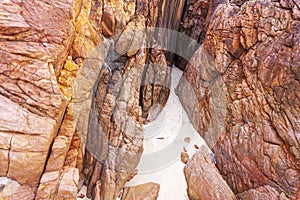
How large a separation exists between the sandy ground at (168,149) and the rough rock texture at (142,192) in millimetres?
352

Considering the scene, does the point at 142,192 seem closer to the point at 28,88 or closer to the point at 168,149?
the point at 168,149

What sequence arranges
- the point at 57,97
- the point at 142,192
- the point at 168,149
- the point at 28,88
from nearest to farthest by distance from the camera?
the point at 28,88, the point at 57,97, the point at 142,192, the point at 168,149

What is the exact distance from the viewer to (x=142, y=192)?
10594mm

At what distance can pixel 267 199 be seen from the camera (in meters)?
8.50

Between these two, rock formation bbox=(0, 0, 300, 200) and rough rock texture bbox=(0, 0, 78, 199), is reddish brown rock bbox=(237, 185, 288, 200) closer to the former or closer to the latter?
rock formation bbox=(0, 0, 300, 200)

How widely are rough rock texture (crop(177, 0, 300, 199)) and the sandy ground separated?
1803mm

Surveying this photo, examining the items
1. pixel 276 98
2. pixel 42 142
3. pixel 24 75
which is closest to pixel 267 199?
pixel 276 98

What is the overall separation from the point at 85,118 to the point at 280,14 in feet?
36.9

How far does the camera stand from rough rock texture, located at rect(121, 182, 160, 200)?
10273 mm

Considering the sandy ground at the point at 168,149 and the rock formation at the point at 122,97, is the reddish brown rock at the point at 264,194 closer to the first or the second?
the rock formation at the point at 122,97

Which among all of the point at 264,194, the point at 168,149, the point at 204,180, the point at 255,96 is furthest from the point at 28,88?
the point at 264,194

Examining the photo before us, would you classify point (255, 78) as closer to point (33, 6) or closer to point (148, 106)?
point (148, 106)

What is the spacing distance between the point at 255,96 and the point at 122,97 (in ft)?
24.9

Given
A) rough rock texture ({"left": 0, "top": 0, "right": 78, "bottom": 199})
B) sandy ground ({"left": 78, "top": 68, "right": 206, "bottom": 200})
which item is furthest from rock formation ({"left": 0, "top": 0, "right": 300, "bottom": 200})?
sandy ground ({"left": 78, "top": 68, "right": 206, "bottom": 200})
